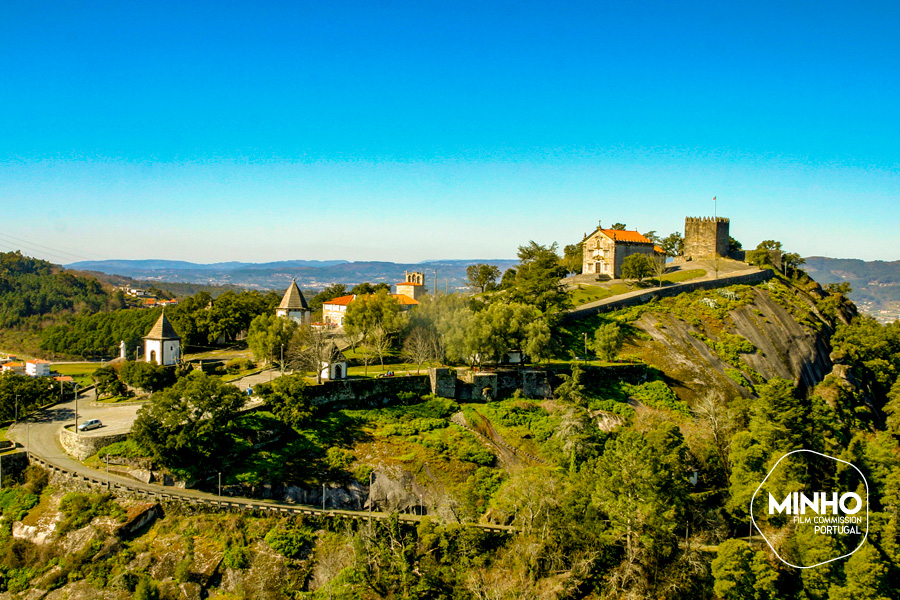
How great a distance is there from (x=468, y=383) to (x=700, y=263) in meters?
46.1

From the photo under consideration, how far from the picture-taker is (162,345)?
44.6 metres

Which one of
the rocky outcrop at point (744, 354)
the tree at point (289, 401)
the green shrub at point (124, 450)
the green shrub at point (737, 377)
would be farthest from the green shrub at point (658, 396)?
the green shrub at point (124, 450)

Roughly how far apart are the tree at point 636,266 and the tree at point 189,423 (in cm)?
4554

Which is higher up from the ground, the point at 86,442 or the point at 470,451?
the point at 86,442

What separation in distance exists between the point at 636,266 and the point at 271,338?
38846 mm

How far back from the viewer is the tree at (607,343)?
148 feet

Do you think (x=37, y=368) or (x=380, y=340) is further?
(x=37, y=368)

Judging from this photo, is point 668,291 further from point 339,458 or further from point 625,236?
point 339,458

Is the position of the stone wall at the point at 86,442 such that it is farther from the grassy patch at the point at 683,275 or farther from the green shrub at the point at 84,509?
the grassy patch at the point at 683,275

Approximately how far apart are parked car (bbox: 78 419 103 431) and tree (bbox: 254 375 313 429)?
8.48m

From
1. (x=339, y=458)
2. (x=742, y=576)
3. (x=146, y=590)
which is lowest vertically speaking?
(x=146, y=590)

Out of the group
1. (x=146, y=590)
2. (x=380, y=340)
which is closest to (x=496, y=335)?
(x=380, y=340)

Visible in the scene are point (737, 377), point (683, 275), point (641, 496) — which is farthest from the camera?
point (683, 275)
